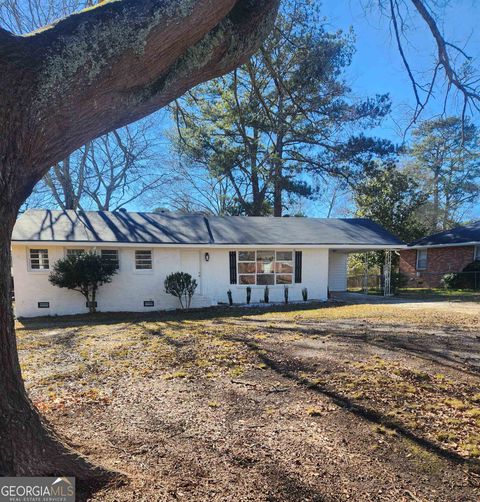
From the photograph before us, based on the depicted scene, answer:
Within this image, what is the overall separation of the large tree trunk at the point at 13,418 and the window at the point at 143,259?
11575 millimetres

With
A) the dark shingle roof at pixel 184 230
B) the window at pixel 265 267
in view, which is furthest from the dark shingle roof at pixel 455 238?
the window at pixel 265 267

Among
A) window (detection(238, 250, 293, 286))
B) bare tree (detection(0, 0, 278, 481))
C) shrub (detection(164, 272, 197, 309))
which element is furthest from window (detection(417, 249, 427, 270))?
bare tree (detection(0, 0, 278, 481))

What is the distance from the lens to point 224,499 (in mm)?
1837

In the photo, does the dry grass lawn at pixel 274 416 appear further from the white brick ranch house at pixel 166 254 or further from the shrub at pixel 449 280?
the shrub at pixel 449 280

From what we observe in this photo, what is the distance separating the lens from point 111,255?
12.8 metres

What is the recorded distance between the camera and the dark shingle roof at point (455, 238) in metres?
19.2

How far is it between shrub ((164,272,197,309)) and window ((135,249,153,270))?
3.34 feet

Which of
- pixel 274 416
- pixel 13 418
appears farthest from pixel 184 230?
pixel 13 418

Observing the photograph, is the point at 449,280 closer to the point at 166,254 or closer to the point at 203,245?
the point at 203,245

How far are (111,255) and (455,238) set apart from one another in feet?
64.0

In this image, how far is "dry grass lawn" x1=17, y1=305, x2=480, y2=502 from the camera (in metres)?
1.99

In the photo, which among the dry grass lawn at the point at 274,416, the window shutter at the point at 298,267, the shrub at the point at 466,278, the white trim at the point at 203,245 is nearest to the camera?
the dry grass lawn at the point at 274,416

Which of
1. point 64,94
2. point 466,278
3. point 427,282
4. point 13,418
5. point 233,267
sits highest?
point 64,94

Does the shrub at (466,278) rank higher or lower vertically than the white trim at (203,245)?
lower
